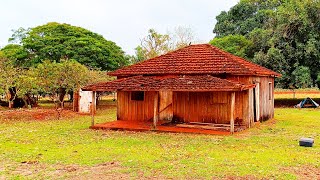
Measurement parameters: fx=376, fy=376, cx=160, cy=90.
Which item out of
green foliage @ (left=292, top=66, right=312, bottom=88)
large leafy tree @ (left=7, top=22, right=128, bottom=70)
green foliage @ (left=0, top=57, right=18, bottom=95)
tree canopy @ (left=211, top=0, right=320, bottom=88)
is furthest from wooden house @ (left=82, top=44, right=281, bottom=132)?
large leafy tree @ (left=7, top=22, right=128, bottom=70)

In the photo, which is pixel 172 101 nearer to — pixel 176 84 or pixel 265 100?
pixel 176 84

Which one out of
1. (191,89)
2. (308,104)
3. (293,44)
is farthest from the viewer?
(293,44)

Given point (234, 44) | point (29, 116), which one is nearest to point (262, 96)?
point (29, 116)

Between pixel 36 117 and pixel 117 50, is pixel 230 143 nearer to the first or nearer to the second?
pixel 36 117

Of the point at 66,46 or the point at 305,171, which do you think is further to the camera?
the point at 66,46

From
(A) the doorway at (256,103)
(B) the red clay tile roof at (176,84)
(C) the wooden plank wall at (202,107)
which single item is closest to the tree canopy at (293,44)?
(A) the doorway at (256,103)

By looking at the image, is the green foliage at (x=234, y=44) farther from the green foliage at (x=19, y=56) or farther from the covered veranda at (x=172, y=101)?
the covered veranda at (x=172, y=101)

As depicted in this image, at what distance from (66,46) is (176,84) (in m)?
19.9

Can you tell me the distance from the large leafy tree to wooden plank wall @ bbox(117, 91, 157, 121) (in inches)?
581

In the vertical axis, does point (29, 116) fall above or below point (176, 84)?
below

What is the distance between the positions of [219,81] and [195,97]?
238 centimetres

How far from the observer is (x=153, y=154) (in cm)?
1077

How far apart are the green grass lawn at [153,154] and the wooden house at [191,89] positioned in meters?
1.84

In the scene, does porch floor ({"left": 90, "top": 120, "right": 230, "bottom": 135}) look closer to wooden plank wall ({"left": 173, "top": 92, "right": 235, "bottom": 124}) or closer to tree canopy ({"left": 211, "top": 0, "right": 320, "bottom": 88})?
wooden plank wall ({"left": 173, "top": 92, "right": 235, "bottom": 124})
